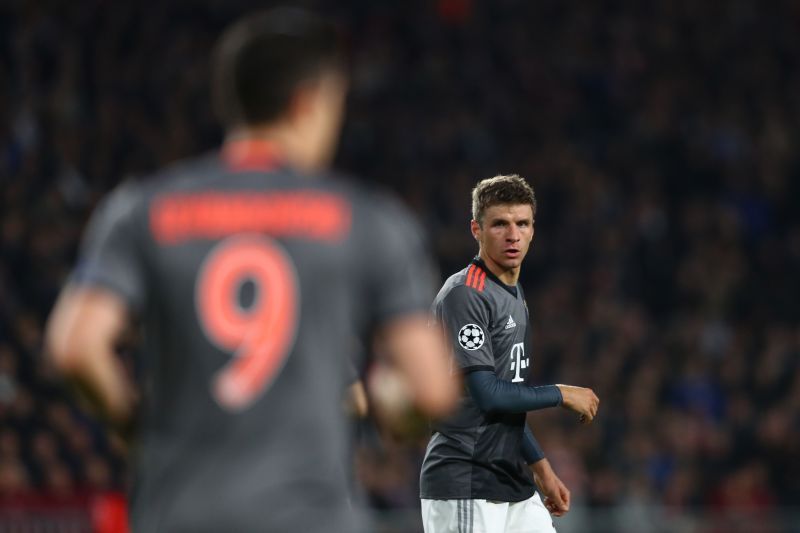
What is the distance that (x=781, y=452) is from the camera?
46.4 ft

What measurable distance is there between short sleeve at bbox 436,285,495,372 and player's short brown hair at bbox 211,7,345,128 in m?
3.24

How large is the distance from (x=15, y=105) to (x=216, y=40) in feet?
11.9

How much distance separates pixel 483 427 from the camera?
5934 millimetres

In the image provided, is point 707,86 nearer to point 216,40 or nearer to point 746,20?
point 746,20

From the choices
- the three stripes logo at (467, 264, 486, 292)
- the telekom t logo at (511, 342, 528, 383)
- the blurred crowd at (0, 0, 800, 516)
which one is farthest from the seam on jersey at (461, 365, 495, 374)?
the blurred crowd at (0, 0, 800, 516)

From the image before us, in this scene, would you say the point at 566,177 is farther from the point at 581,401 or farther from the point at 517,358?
the point at 581,401

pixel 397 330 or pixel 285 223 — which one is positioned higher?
pixel 285 223

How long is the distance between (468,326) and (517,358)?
0.34 metres

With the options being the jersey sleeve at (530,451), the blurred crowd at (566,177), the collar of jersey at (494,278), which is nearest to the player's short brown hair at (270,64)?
the collar of jersey at (494,278)

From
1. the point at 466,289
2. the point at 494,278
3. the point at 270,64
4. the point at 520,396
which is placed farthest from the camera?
the point at 494,278

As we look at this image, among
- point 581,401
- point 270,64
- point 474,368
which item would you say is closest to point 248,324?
point 270,64

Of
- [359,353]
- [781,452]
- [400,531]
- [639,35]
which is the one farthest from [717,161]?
[359,353]

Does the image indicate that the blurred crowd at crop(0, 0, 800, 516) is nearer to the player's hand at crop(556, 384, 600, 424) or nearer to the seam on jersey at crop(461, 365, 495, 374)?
the seam on jersey at crop(461, 365, 495, 374)

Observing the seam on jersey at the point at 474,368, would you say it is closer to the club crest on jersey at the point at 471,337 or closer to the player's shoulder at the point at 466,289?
the club crest on jersey at the point at 471,337
